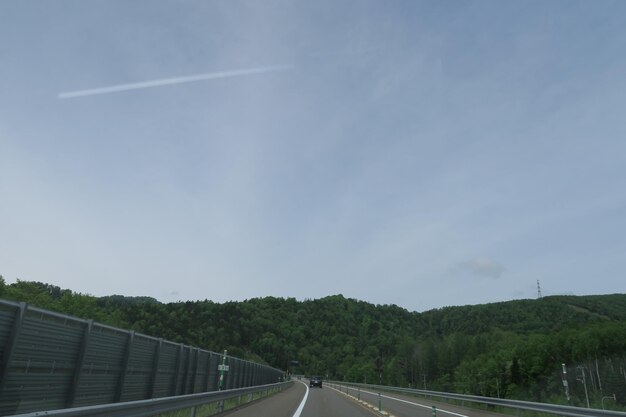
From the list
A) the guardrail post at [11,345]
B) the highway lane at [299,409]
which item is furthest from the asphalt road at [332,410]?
the guardrail post at [11,345]

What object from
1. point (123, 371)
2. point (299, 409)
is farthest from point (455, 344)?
point (123, 371)

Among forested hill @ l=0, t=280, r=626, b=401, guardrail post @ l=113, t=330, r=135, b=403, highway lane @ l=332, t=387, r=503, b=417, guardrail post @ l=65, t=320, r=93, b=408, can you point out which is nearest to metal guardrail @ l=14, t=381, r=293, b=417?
guardrail post @ l=113, t=330, r=135, b=403

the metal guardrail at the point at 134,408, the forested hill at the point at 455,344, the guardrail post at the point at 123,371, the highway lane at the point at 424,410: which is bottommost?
the highway lane at the point at 424,410

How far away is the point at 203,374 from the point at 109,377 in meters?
11.1

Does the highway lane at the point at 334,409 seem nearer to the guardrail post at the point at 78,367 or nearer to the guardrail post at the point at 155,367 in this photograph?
the guardrail post at the point at 155,367

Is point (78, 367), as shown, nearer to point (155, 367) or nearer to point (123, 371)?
point (123, 371)

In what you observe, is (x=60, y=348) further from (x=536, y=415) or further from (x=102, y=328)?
(x=536, y=415)

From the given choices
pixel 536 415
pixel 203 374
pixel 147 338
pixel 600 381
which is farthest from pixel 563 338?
pixel 147 338

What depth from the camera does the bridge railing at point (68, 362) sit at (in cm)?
721

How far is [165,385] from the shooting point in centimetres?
1512

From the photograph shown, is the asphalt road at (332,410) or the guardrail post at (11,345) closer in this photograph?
the guardrail post at (11,345)

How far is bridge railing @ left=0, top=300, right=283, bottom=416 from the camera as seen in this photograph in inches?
284

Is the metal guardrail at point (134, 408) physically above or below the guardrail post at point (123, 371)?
below

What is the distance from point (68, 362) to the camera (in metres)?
8.84
